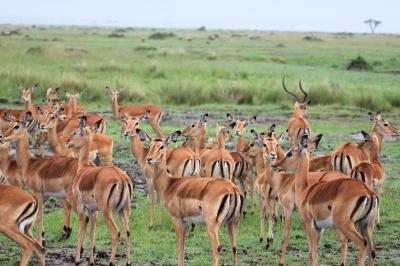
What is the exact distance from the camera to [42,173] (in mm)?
8797

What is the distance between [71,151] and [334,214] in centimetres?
519

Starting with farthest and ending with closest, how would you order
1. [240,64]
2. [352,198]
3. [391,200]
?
[240,64], [391,200], [352,198]

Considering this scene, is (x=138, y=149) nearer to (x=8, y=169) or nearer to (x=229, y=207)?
(x=8, y=169)

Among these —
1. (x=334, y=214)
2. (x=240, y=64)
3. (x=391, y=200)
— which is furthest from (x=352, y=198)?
(x=240, y=64)

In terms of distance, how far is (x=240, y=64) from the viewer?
36062 mm

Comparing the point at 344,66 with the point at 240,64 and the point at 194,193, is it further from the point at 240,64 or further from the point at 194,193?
the point at 194,193

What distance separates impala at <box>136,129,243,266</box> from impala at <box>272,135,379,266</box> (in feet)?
2.35

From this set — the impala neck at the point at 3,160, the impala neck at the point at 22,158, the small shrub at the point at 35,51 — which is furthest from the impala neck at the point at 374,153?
the small shrub at the point at 35,51

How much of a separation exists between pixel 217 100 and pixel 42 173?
13622mm

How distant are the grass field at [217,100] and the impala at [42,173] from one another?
43 cm

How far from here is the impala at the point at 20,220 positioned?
704 cm

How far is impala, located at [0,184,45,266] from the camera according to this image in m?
7.04

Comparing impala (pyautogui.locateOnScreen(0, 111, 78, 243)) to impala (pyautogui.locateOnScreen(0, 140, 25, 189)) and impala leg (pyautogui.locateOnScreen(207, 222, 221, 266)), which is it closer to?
impala (pyautogui.locateOnScreen(0, 140, 25, 189))

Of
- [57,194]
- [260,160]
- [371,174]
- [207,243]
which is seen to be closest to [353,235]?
[207,243]
